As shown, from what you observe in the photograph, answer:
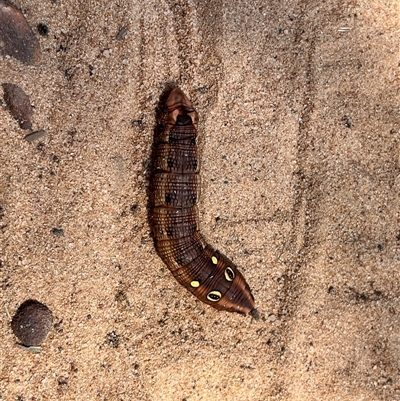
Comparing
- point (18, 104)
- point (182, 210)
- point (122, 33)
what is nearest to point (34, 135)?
point (18, 104)

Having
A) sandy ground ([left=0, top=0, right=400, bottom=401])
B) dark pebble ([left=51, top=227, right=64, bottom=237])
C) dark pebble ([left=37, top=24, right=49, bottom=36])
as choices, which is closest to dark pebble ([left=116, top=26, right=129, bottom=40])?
sandy ground ([left=0, top=0, right=400, bottom=401])

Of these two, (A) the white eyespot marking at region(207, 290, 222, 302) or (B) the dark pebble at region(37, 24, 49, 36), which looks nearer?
(B) the dark pebble at region(37, 24, 49, 36)

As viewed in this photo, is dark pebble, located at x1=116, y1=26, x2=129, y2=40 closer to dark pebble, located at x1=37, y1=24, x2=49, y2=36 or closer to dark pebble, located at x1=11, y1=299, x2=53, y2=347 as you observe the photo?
dark pebble, located at x1=37, y1=24, x2=49, y2=36

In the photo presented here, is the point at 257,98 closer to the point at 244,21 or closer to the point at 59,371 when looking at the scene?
the point at 244,21

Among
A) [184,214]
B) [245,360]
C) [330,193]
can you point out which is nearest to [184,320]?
[245,360]

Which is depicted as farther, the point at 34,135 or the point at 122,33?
the point at 122,33

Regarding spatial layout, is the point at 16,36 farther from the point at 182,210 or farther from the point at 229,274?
the point at 229,274
